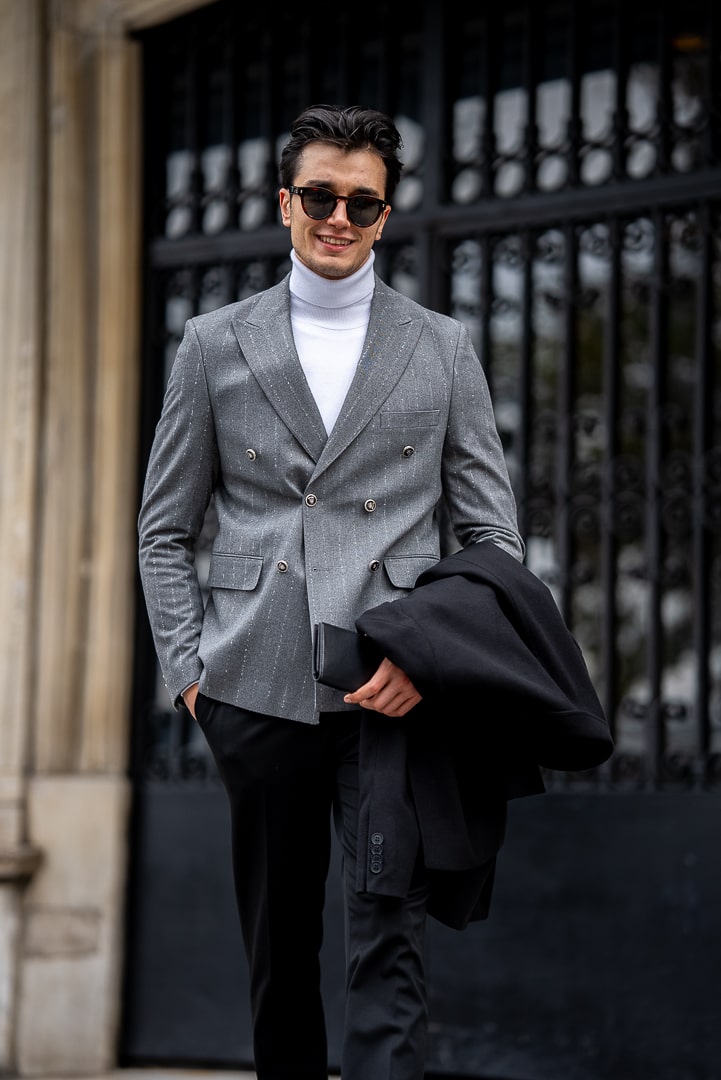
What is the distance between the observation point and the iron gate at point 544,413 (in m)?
4.80

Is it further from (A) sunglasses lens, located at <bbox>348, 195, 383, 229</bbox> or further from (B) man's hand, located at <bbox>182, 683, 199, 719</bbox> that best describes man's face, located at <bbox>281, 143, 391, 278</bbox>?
(B) man's hand, located at <bbox>182, 683, 199, 719</bbox>

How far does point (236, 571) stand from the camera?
3.16 metres

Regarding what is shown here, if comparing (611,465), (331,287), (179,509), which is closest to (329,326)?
(331,287)

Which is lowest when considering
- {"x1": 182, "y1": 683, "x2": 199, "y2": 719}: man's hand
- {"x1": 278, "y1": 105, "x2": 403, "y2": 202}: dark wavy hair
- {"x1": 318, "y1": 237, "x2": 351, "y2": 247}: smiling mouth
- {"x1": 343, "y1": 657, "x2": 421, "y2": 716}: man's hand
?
{"x1": 182, "y1": 683, "x2": 199, "y2": 719}: man's hand

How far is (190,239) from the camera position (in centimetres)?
568

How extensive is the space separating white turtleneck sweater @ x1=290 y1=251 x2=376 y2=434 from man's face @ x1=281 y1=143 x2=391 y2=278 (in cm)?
4

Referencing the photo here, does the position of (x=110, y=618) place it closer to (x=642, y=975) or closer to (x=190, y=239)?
(x=190, y=239)

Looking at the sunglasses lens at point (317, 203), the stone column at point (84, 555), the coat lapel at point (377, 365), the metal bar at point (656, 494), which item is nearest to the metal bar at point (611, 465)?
the metal bar at point (656, 494)

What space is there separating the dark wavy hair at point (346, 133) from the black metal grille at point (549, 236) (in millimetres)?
1935

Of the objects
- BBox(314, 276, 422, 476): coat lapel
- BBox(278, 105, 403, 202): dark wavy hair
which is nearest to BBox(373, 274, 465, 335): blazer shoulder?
BBox(314, 276, 422, 476): coat lapel

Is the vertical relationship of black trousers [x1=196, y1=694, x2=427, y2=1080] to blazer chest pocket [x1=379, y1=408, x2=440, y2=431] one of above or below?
below

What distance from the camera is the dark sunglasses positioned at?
3111 millimetres

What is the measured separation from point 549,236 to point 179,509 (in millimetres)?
2283

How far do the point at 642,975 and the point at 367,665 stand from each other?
225 cm
